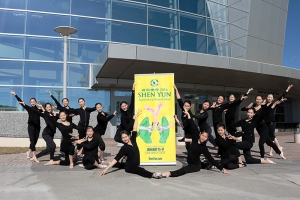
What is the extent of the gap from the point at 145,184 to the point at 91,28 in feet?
43.8

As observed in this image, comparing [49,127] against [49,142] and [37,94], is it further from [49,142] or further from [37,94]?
[37,94]

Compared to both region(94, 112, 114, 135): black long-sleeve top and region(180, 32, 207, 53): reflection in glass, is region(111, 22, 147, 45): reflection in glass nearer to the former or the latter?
region(180, 32, 207, 53): reflection in glass

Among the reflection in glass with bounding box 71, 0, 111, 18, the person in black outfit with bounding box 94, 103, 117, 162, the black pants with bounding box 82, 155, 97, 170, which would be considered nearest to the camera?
the black pants with bounding box 82, 155, 97, 170

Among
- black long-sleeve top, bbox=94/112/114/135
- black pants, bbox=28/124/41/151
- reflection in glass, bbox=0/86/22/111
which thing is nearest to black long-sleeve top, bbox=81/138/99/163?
black long-sleeve top, bbox=94/112/114/135

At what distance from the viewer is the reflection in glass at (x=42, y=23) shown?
634 inches

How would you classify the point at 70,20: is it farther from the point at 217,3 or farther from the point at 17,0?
the point at 217,3

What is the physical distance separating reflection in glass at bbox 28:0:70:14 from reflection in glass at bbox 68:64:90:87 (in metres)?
3.38

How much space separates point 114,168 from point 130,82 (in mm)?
9514

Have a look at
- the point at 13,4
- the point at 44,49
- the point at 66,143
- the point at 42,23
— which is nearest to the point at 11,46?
the point at 44,49

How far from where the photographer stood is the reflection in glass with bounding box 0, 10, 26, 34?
15.8m

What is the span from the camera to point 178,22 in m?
18.4

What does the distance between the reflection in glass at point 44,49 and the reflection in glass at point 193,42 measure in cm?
753

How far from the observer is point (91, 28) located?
16.8 meters

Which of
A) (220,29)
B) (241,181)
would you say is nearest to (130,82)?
(220,29)
